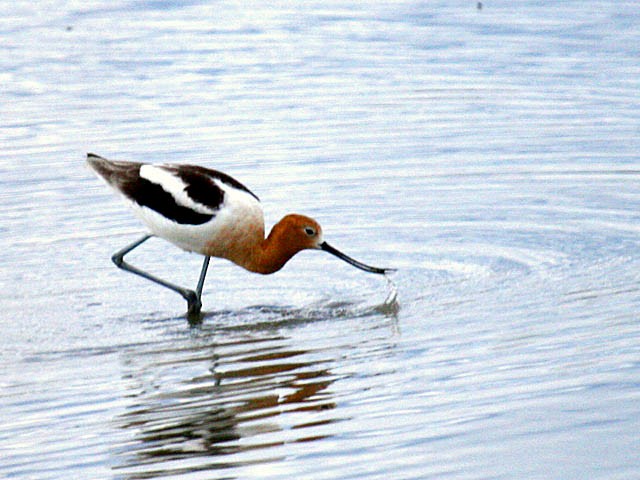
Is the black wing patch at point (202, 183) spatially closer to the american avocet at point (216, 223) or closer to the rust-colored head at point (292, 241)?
the american avocet at point (216, 223)

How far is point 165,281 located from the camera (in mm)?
9047

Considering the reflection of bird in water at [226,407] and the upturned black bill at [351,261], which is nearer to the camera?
the reflection of bird in water at [226,407]

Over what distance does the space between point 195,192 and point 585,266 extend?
85.7 inches

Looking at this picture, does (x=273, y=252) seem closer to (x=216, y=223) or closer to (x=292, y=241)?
(x=292, y=241)

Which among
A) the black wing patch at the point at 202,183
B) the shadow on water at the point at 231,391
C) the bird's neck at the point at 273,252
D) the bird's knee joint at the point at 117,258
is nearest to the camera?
the shadow on water at the point at 231,391

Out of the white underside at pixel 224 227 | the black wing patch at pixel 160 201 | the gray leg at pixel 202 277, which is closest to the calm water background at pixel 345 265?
the gray leg at pixel 202 277

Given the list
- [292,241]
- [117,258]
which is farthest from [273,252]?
[117,258]

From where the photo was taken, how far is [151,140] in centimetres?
1262

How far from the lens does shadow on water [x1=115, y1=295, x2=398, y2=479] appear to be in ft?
20.6

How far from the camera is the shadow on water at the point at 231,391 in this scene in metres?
6.29

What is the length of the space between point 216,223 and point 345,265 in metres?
1.13

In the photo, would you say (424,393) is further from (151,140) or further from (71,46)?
(71,46)

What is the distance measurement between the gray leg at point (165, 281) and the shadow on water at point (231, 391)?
0.11 meters

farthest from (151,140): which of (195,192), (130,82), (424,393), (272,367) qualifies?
(424,393)
